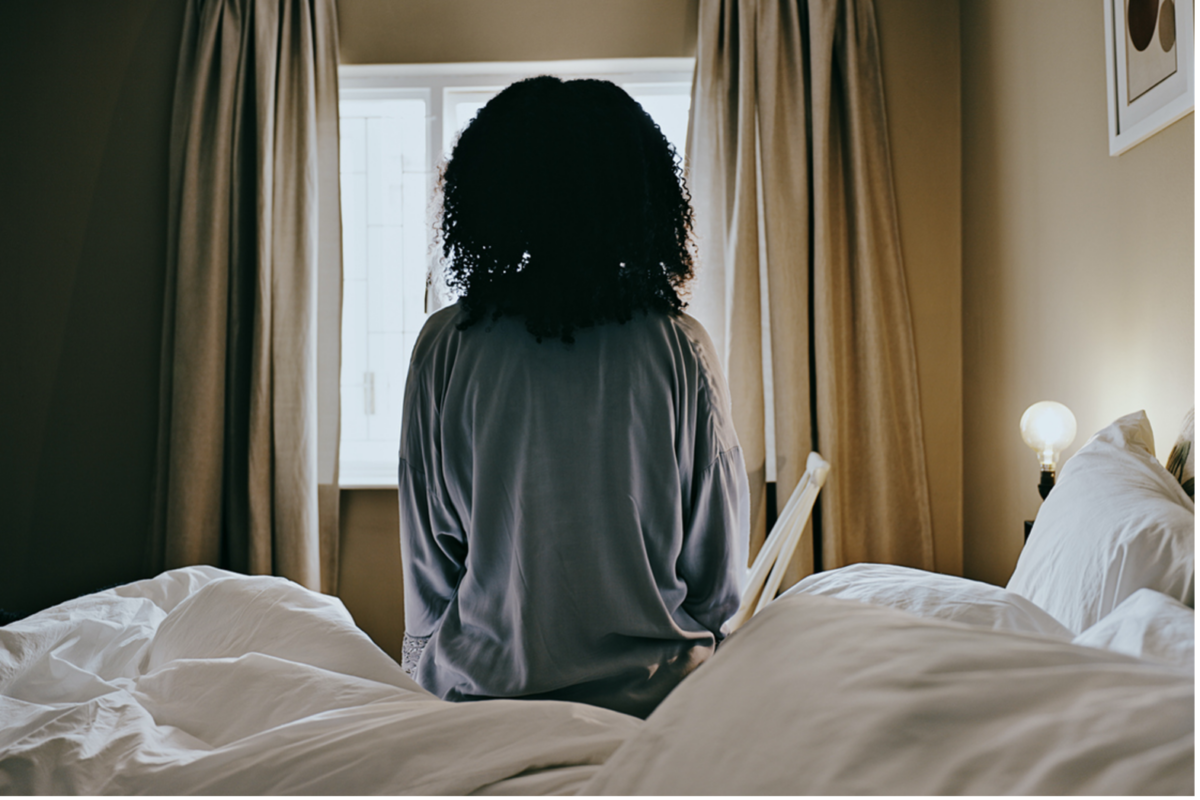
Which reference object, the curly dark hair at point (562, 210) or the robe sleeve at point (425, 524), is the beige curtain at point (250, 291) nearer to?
the robe sleeve at point (425, 524)

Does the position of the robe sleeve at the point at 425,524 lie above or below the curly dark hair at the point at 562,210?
below

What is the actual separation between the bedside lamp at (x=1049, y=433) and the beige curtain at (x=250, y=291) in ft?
7.34

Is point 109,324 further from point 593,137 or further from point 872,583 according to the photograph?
point 872,583

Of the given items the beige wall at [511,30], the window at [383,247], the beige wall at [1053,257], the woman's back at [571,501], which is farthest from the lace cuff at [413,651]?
the beige wall at [511,30]

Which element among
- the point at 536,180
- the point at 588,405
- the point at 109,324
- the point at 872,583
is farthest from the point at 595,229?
the point at 109,324

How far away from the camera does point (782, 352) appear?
2.46 metres

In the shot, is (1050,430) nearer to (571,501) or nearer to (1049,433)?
(1049,433)

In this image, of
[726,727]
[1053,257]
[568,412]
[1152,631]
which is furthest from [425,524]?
[1053,257]

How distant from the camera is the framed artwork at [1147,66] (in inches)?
51.3

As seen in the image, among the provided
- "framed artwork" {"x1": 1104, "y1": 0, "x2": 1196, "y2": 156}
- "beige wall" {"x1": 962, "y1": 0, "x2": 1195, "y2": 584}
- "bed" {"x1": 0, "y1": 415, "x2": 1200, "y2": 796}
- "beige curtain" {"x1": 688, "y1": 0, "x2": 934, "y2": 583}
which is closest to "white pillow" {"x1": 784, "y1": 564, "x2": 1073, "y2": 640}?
"bed" {"x1": 0, "y1": 415, "x2": 1200, "y2": 796}

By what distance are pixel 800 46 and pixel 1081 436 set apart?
1.59 meters

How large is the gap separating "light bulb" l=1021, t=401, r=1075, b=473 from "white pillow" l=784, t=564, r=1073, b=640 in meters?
0.77

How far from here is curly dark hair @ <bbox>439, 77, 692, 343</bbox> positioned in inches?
32.6

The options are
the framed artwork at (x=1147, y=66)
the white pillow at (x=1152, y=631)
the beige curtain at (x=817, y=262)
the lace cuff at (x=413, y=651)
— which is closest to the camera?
the white pillow at (x=1152, y=631)
